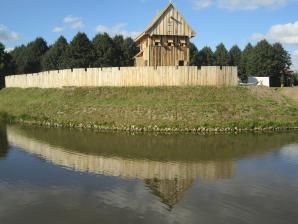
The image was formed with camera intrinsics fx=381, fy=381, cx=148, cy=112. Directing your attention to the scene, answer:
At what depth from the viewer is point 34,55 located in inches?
4309

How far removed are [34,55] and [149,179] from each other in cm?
9809

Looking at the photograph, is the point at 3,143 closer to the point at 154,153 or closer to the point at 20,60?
the point at 154,153

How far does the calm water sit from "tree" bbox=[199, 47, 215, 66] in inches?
2792

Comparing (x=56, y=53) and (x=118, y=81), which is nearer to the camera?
(x=118, y=81)

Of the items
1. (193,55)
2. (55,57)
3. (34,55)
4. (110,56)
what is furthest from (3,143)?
(34,55)

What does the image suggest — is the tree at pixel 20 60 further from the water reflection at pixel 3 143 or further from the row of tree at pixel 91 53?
the water reflection at pixel 3 143

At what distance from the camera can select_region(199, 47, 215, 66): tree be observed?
100938mm

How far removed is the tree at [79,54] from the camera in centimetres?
8856

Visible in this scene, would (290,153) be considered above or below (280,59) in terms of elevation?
below

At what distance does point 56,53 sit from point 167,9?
58024 mm

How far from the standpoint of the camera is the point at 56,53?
325 feet

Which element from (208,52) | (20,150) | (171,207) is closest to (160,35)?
(20,150)

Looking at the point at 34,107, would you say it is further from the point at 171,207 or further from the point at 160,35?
the point at 171,207

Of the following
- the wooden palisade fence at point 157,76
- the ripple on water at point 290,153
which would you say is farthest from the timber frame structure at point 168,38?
the ripple on water at point 290,153
